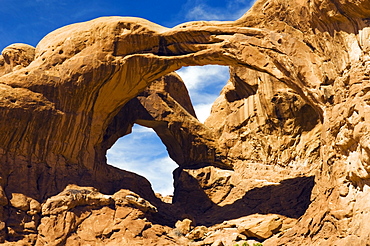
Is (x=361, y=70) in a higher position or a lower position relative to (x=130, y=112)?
lower

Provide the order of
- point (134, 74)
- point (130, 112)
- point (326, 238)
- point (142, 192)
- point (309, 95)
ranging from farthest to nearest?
point (130, 112), point (142, 192), point (134, 74), point (309, 95), point (326, 238)

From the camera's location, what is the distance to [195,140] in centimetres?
3572

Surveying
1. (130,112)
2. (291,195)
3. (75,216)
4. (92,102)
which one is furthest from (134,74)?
(291,195)

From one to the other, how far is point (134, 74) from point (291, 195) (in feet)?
32.2

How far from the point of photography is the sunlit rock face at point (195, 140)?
2425 centimetres

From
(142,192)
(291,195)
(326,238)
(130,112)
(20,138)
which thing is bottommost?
(326,238)

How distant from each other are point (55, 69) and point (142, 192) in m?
7.93

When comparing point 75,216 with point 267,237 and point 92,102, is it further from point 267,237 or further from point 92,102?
point 267,237

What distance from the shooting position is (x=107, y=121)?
3173cm

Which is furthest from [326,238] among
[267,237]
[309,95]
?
[309,95]

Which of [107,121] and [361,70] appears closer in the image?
[361,70]

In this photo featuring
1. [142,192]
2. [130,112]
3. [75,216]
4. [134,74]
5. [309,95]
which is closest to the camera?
[309,95]

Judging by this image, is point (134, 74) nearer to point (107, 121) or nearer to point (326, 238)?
point (107, 121)

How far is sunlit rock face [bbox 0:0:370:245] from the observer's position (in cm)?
2425
